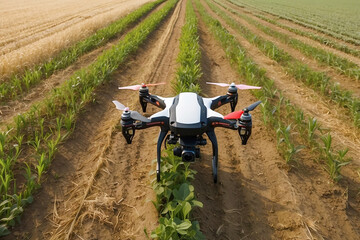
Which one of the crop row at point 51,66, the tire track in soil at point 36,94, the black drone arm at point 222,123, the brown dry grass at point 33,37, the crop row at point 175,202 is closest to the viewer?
the crop row at point 175,202

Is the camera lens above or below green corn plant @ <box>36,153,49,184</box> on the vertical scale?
above

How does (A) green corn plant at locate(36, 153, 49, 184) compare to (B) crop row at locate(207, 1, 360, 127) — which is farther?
(B) crop row at locate(207, 1, 360, 127)

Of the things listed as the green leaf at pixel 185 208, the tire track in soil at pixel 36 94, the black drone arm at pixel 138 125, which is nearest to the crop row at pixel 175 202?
the green leaf at pixel 185 208

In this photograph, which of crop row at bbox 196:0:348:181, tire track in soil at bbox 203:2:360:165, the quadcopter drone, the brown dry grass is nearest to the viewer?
the quadcopter drone

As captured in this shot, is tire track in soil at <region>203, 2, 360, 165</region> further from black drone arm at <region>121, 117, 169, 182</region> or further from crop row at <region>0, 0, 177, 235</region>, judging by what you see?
crop row at <region>0, 0, 177, 235</region>

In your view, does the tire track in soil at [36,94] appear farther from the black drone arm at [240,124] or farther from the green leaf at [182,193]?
the black drone arm at [240,124]

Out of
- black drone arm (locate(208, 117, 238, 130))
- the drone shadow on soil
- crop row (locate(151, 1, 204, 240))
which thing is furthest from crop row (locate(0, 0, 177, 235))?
black drone arm (locate(208, 117, 238, 130))

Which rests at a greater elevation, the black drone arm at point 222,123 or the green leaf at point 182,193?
the black drone arm at point 222,123

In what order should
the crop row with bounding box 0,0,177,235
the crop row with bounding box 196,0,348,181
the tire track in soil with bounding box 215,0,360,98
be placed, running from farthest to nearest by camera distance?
1. the tire track in soil with bounding box 215,0,360,98
2. the crop row with bounding box 196,0,348,181
3. the crop row with bounding box 0,0,177,235
